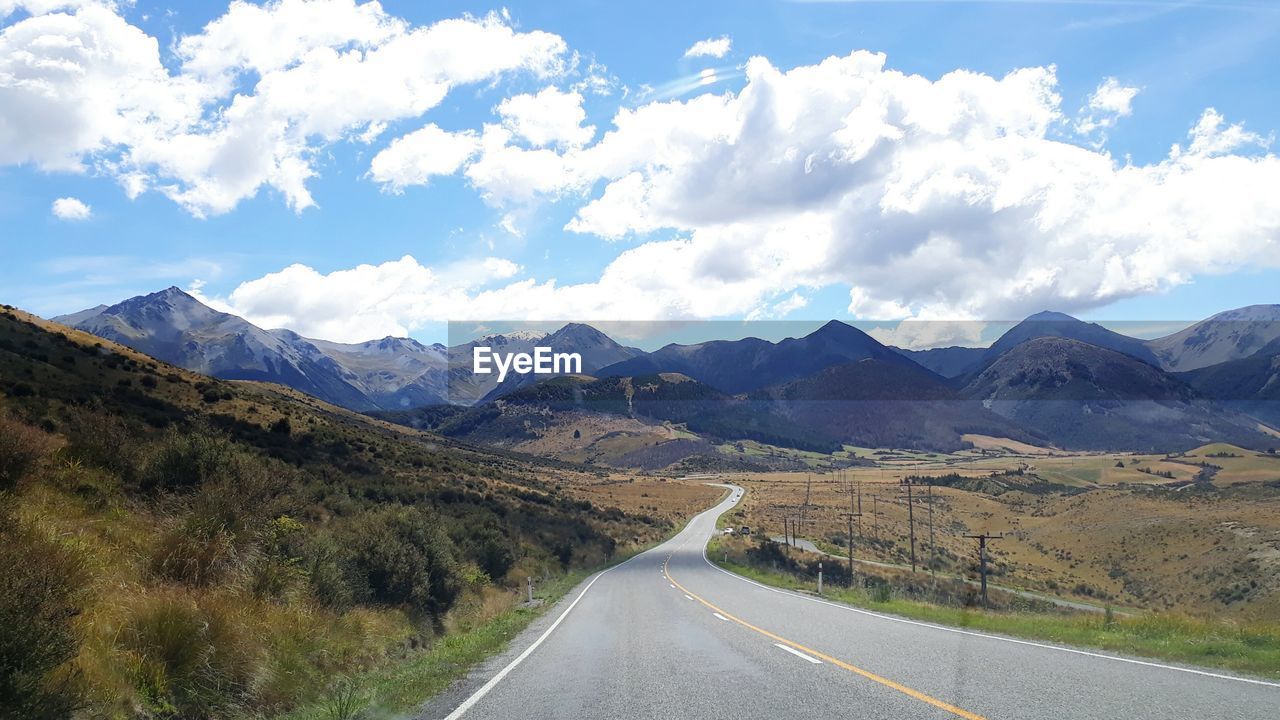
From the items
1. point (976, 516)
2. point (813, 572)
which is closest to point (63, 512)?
point (813, 572)

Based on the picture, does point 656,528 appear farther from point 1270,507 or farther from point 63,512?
point 63,512

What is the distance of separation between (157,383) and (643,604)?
4072cm

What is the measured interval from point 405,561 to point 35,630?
38.9 ft

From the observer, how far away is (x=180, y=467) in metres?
16.3

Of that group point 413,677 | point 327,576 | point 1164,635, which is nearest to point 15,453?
point 327,576

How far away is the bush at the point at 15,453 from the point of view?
11188 millimetres

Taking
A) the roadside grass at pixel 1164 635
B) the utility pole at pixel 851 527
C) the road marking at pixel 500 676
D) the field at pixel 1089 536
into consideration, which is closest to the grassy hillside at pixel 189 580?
the road marking at pixel 500 676

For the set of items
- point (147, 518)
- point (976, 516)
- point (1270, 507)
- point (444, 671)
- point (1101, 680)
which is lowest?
point (976, 516)

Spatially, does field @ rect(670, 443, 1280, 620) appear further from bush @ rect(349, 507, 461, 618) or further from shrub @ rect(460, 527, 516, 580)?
bush @ rect(349, 507, 461, 618)

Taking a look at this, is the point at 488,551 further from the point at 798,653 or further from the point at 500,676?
the point at 798,653

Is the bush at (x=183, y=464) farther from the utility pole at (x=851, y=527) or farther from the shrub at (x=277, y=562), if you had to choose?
the utility pole at (x=851, y=527)

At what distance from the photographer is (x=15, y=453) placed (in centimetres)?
1151

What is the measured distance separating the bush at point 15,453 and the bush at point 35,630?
4.87m

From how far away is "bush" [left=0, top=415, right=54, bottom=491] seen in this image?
440 inches
